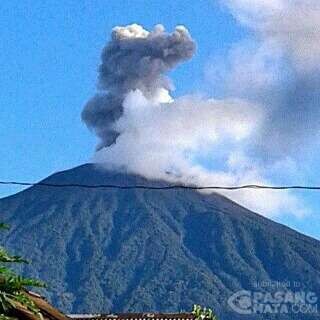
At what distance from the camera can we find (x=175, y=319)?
78.6ft

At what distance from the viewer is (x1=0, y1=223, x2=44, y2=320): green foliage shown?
5.66 m

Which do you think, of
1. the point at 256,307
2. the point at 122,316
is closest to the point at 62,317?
the point at 122,316

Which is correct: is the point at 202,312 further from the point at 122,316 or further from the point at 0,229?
the point at 0,229

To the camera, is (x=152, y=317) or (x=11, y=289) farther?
→ (x=152, y=317)

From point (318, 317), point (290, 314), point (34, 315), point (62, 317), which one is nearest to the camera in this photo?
point (34, 315)

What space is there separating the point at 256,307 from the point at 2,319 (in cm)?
19675

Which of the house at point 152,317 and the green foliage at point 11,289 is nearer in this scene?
the green foliage at point 11,289

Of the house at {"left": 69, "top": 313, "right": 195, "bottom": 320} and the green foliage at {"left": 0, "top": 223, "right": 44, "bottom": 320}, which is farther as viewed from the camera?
the house at {"left": 69, "top": 313, "right": 195, "bottom": 320}

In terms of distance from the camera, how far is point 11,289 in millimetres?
5738

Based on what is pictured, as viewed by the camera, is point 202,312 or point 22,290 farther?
point 202,312

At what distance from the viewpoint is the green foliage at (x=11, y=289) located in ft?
18.6

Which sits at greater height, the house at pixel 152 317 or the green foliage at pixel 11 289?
the house at pixel 152 317

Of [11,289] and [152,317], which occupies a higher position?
[152,317]

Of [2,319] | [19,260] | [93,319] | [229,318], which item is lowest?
[2,319]
